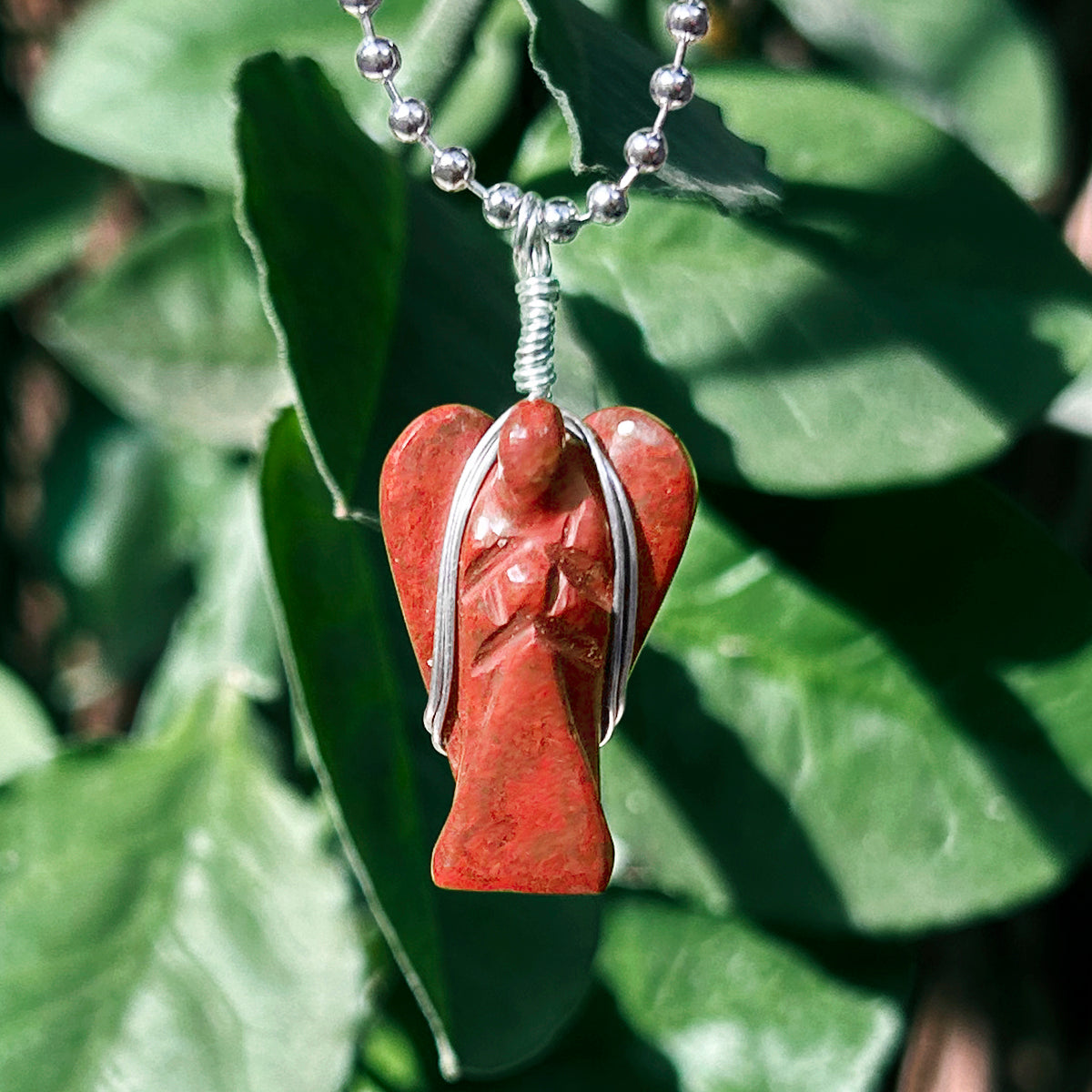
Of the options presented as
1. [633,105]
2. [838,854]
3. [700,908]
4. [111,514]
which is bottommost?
[111,514]

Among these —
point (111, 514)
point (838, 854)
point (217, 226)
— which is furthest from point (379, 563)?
point (111, 514)

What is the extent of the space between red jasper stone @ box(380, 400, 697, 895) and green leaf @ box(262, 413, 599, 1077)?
0.19 feet

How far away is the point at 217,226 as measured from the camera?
856 mm

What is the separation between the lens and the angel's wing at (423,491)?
44 centimetres

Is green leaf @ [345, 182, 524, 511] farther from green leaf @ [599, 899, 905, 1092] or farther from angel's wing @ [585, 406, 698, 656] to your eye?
green leaf @ [599, 899, 905, 1092]

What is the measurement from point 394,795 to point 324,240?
0.20 meters

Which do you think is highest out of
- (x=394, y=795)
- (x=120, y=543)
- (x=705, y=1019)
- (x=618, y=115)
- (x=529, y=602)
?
(x=618, y=115)

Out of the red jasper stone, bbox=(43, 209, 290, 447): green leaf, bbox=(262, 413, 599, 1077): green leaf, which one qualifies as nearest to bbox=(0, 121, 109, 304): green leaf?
bbox=(43, 209, 290, 447): green leaf

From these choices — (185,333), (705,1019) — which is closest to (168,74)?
(185,333)

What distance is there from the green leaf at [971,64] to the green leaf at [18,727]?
59 cm

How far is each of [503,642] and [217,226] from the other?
49 cm

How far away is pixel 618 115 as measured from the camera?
1.47 ft

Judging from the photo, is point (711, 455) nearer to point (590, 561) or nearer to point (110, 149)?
point (590, 561)

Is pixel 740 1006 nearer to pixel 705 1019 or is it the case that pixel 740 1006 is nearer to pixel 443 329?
pixel 705 1019
